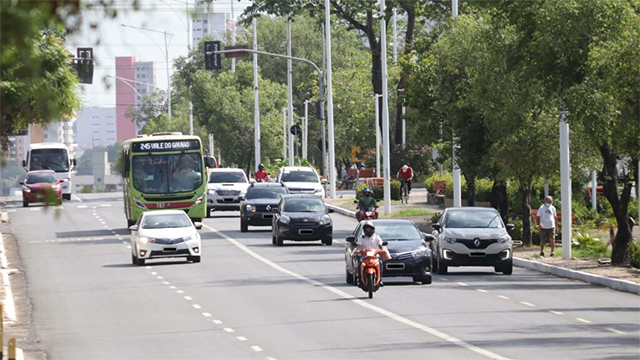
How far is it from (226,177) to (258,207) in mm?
9442

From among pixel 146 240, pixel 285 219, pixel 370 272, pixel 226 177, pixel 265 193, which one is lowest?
pixel 370 272

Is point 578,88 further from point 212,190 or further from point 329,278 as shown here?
point 212,190

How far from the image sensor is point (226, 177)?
54.1 metres

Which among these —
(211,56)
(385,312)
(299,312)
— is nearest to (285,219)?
(299,312)

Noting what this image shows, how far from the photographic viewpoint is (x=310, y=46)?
121750mm

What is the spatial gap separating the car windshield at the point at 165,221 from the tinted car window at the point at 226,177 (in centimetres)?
1999

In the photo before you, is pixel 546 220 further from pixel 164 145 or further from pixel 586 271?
pixel 164 145

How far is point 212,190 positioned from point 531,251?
19993 millimetres

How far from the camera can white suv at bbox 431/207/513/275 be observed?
29125 millimetres

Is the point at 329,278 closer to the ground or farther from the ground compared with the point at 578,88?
closer to the ground

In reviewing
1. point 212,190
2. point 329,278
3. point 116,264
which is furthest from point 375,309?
point 212,190

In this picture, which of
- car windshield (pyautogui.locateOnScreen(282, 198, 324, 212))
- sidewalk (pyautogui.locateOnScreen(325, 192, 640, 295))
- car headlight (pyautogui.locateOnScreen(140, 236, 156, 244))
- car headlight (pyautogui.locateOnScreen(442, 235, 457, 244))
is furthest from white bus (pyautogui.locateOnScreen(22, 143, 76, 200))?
car headlight (pyautogui.locateOnScreen(442, 235, 457, 244))

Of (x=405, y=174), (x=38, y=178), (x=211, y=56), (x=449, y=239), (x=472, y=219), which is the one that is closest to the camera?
(x=449, y=239)

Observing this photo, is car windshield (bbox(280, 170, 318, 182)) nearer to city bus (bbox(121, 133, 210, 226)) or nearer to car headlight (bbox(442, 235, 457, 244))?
city bus (bbox(121, 133, 210, 226))
